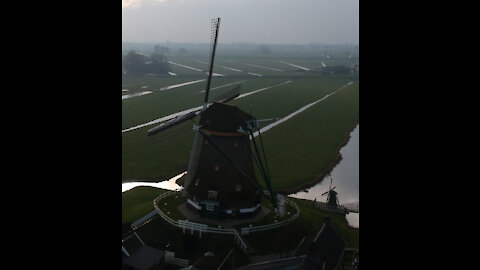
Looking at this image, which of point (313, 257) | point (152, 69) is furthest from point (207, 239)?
point (152, 69)

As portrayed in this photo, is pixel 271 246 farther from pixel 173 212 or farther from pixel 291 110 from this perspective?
pixel 291 110

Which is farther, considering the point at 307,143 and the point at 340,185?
the point at 307,143

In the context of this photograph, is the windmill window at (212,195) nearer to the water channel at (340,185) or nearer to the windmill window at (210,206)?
the windmill window at (210,206)

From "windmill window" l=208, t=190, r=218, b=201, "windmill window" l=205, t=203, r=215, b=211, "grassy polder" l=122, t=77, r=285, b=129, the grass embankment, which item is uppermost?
"grassy polder" l=122, t=77, r=285, b=129

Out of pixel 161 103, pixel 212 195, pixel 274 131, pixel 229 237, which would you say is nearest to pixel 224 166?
pixel 212 195

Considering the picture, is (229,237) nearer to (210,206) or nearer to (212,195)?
(210,206)

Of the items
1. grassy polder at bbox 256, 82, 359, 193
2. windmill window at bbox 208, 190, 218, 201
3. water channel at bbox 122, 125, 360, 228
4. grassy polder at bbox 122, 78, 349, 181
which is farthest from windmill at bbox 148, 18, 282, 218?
grassy polder at bbox 256, 82, 359, 193

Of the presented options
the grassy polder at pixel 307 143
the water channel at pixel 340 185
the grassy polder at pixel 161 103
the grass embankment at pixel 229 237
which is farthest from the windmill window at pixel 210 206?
the grassy polder at pixel 161 103

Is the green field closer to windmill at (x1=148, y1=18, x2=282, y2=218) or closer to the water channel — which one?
the water channel
